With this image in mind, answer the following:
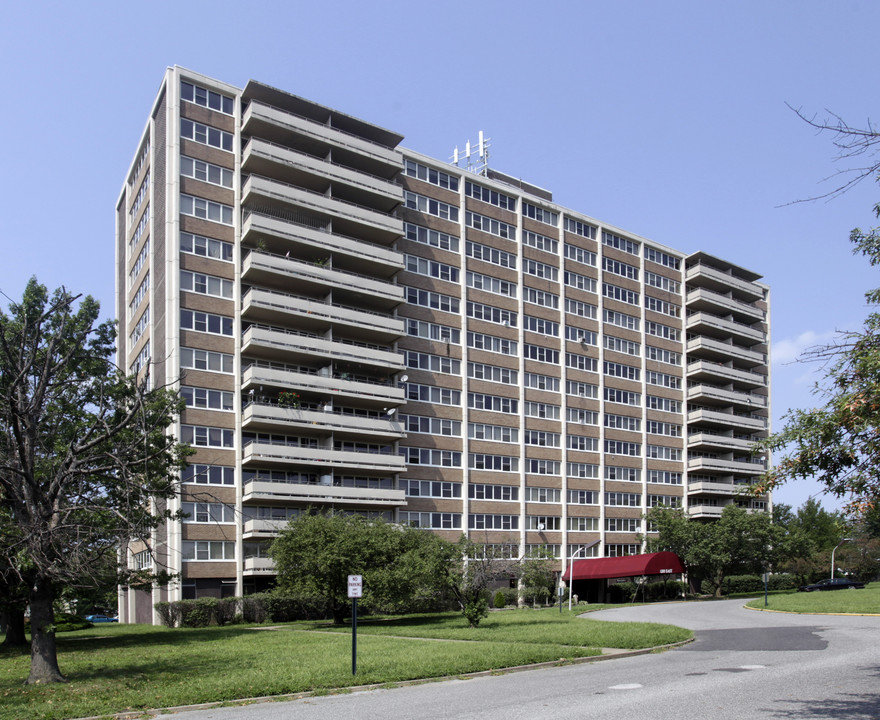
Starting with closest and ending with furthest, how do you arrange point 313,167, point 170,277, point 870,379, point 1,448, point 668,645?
point 870,379 < point 1,448 < point 668,645 < point 170,277 < point 313,167

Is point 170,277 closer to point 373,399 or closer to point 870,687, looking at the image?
point 373,399

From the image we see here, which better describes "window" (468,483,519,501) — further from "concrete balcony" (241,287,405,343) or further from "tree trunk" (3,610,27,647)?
"tree trunk" (3,610,27,647)

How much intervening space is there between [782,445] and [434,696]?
8.92 metres

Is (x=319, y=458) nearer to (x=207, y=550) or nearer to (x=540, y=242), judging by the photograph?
(x=207, y=550)

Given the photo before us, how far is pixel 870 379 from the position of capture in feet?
35.7

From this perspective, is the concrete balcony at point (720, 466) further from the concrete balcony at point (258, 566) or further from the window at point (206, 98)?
the window at point (206, 98)

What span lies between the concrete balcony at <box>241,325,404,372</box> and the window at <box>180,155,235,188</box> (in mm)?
10068

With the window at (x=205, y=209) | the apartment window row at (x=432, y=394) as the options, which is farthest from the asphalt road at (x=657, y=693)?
the apartment window row at (x=432, y=394)

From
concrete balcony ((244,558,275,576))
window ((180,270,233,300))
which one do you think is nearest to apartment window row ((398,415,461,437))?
concrete balcony ((244,558,275,576))

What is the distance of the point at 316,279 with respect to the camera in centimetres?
5806

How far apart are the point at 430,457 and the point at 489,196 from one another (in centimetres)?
2406

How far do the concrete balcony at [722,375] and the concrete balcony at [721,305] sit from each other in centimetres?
600

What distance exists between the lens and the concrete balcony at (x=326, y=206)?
56656 mm

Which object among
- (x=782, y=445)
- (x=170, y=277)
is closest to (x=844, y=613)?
(x=782, y=445)
